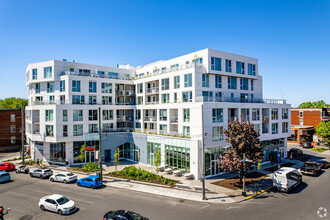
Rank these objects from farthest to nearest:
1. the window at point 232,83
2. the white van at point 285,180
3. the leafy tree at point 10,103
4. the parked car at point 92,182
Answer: the leafy tree at point 10,103 → the window at point 232,83 → the parked car at point 92,182 → the white van at point 285,180

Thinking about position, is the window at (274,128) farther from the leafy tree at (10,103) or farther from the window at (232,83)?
the leafy tree at (10,103)

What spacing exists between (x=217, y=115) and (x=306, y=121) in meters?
46.2

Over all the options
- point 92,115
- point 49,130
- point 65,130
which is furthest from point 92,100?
point 49,130

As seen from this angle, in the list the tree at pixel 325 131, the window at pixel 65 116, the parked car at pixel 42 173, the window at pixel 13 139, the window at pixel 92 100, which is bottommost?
the parked car at pixel 42 173

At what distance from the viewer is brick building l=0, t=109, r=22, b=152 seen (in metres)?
51.9

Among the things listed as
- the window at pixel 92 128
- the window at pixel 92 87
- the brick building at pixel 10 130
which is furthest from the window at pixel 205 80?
the brick building at pixel 10 130

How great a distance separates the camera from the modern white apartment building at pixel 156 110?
97.2 feet

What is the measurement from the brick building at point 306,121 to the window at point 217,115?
37.5 m

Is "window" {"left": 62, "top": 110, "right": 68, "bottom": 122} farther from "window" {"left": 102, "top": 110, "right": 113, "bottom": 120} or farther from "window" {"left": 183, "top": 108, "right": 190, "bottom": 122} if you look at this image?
"window" {"left": 183, "top": 108, "right": 190, "bottom": 122}

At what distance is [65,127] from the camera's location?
116 feet

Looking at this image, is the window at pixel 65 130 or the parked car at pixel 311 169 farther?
the window at pixel 65 130

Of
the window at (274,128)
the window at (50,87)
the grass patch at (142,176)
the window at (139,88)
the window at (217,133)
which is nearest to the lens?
the grass patch at (142,176)

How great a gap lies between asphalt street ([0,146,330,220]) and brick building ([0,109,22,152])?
34.2 meters

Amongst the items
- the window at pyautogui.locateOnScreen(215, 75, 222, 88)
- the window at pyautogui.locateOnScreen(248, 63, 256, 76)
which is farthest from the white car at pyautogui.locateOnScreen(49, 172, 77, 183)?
the window at pyautogui.locateOnScreen(248, 63, 256, 76)
